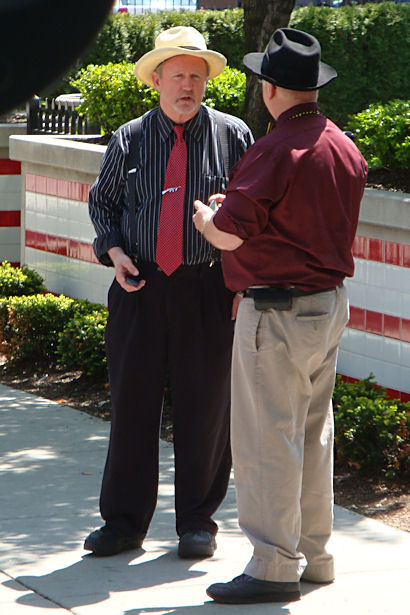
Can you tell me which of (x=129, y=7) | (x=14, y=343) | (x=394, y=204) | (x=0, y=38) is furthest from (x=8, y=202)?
(x=129, y=7)

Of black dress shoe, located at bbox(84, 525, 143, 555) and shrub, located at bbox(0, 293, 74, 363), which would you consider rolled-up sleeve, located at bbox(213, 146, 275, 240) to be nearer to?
black dress shoe, located at bbox(84, 525, 143, 555)

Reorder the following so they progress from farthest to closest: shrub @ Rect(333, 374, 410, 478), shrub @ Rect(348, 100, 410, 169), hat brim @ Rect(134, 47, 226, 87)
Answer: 1. shrub @ Rect(348, 100, 410, 169)
2. shrub @ Rect(333, 374, 410, 478)
3. hat brim @ Rect(134, 47, 226, 87)

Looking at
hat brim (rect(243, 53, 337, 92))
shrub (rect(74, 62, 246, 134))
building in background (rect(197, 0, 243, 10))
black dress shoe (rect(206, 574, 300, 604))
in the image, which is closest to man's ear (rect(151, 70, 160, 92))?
hat brim (rect(243, 53, 337, 92))

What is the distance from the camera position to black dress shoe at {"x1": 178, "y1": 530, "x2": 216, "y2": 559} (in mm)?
4172

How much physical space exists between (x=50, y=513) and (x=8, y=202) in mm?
6706

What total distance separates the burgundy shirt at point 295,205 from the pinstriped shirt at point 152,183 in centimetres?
59

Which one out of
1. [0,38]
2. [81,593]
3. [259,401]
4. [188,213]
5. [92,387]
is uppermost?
[0,38]

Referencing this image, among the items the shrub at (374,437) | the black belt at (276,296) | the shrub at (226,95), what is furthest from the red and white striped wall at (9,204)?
the black belt at (276,296)

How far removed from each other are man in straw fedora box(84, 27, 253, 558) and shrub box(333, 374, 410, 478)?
4.08 ft

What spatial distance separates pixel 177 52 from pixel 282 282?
112cm

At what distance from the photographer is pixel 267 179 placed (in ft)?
11.3

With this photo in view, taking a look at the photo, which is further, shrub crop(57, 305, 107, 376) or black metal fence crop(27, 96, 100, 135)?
black metal fence crop(27, 96, 100, 135)

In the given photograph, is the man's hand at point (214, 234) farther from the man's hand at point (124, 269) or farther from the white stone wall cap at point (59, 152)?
the white stone wall cap at point (59, 152)

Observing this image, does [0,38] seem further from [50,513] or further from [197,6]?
[197,6]
